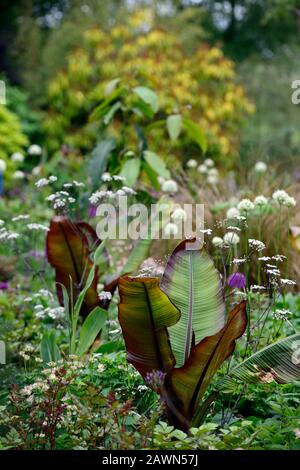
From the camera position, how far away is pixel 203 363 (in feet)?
8.30

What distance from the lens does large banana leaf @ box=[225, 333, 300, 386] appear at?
101 inches

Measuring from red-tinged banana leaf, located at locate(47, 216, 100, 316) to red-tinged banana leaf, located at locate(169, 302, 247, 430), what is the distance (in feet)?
4.31

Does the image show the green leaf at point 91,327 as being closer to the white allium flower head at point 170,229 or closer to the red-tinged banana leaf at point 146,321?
the red-tinged banana leaf at point 146,321

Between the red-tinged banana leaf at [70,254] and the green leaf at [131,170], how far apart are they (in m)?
1.01

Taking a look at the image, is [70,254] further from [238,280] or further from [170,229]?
[238,280]

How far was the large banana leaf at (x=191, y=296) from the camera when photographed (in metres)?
2.70

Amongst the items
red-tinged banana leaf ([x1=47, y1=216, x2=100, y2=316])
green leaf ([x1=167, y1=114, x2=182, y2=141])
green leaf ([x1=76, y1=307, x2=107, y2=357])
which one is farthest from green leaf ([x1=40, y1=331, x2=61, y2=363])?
green leaf ([x1=167, y1=114, x2=182, y2=141])

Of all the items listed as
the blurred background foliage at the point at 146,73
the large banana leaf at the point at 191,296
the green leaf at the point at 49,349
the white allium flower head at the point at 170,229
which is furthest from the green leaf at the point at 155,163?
the large banana leaf at the point at 191,296

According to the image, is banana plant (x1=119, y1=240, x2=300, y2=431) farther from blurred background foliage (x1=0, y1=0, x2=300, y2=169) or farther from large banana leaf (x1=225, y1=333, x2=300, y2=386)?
blurred background foliage (x1=0, y1=0, x2=300, y2=169)

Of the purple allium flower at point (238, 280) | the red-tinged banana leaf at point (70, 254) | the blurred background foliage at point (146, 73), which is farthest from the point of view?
the blurred background foliage at point (146, 73)

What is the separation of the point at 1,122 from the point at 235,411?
8.66 metres

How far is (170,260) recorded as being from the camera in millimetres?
2717

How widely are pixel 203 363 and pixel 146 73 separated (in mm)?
4861
